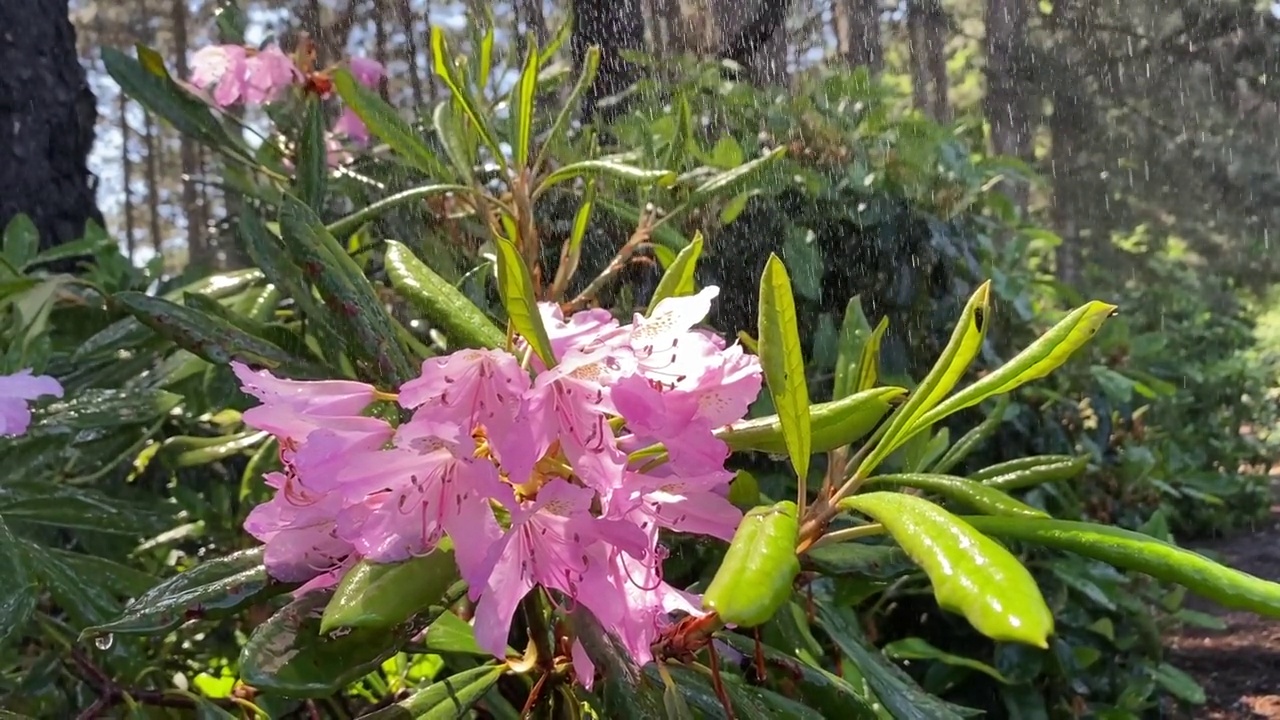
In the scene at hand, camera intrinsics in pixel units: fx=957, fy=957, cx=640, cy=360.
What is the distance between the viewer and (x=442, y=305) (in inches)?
15.0

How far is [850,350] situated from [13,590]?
1.51 ft

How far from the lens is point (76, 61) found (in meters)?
1.41

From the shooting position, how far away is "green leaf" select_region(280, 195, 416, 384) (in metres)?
0.41

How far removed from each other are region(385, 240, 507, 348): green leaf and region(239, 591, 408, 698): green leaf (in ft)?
0.36

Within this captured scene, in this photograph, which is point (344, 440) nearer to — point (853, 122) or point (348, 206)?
point (348, 206)

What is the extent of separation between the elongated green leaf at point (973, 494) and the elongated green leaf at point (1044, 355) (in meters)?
0.02

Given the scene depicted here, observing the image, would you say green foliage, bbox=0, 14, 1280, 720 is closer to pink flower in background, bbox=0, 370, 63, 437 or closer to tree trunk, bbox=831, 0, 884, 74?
pink flower in background, bbox=0, 370, 63, 437

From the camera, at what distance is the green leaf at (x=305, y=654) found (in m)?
0.32

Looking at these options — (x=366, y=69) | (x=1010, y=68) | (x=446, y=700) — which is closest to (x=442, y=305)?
(x=446, y=700)

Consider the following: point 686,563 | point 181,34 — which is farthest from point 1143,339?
point 181,34

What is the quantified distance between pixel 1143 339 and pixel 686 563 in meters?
1.20

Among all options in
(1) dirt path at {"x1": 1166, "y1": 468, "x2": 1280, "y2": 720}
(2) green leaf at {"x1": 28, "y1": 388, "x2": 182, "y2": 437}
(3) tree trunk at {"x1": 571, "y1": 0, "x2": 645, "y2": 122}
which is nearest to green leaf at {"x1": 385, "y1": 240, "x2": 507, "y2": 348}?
(2) green leaf at {"x1": 28, "y1": 388, "x2": 182, "y2": 437}

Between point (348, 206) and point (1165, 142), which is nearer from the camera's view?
point (348, 206)

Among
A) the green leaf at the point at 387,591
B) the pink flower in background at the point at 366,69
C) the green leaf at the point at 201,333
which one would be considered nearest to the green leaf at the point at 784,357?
the green leaf at the point at 387,591
